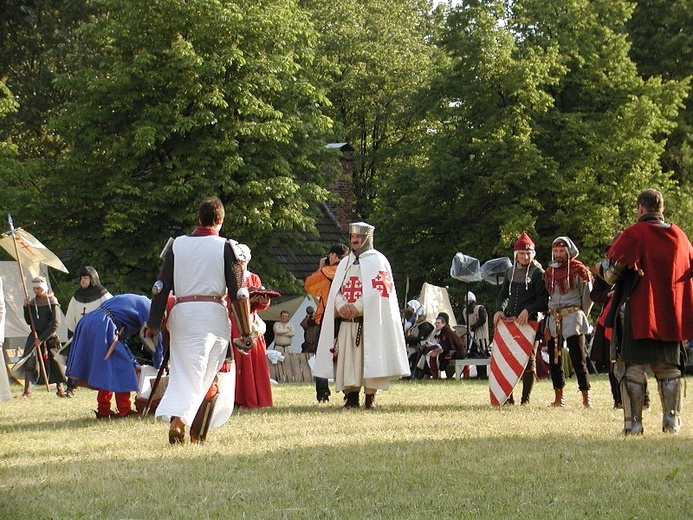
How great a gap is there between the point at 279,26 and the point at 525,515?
87.1ft

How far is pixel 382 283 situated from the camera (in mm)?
14148

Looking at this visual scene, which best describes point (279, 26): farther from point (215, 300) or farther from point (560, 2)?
point (215, 300)

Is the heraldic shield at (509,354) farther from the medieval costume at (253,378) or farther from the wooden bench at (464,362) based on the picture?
the wooden bench at (464,362)

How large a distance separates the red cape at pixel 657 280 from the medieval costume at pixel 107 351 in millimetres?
5121

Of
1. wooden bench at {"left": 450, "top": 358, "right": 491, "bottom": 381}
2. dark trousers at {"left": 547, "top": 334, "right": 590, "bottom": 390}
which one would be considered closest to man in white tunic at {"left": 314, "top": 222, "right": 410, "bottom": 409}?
dark trousers at {"left": 547, "top": 334, "right": 590, "bottom": 390}

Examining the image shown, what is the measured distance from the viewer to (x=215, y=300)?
9.80m

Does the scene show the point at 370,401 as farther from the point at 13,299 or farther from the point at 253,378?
the point at 13,299

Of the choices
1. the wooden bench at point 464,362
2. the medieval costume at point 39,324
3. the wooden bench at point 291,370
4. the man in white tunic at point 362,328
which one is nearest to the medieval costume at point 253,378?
the man in white tunic at point 362,328

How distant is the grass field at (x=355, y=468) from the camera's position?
21.9ft

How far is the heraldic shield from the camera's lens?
46.3ft

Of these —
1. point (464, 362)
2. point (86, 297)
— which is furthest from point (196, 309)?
point (464, 362)

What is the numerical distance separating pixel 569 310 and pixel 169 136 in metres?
17.3

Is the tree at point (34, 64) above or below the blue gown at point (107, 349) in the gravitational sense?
above

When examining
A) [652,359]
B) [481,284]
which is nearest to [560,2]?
[481,284]
